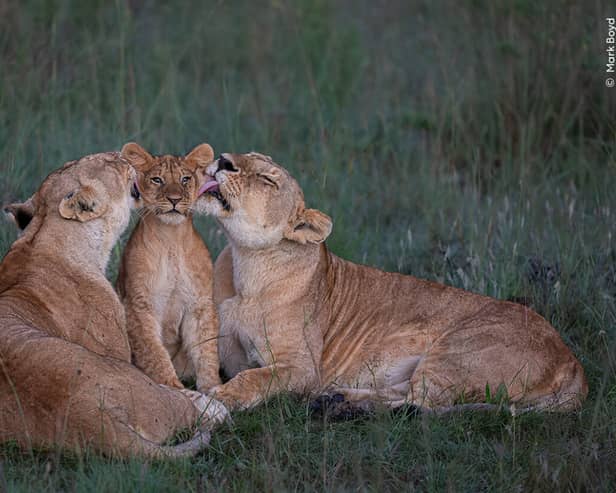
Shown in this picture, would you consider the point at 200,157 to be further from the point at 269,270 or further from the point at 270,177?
the point at 269,270

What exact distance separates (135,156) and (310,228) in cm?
93

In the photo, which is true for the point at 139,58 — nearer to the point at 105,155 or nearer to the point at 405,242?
the point at 405,242

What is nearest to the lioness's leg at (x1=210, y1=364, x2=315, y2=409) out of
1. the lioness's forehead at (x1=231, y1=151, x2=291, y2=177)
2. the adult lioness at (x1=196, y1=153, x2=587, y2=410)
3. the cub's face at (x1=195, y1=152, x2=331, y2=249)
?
the adult lioness at (x1=196, y1=153, x2=587, y2=410)

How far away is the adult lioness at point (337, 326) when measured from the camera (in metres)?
4.81

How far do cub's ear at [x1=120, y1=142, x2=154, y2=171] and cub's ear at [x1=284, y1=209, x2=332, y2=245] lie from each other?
771 millimetres

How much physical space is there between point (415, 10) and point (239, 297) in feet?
26.0

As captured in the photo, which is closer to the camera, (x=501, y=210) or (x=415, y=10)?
(x=501, y=210)

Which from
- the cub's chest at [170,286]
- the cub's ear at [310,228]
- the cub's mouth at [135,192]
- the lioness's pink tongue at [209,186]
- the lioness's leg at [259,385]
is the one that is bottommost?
the lioness's leg at [259,385]

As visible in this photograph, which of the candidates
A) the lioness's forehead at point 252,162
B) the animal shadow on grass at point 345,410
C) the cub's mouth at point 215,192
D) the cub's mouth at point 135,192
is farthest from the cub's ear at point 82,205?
the animal shadow on grass at point 345,410

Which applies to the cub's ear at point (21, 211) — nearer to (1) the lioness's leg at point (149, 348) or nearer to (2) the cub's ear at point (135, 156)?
(2) the cub's ear at point (135, 156)

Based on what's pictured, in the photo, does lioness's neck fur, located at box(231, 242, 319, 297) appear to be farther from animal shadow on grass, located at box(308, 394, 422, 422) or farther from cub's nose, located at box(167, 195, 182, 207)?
animal shadow on grass, located at box(308, 394, 422, 422)

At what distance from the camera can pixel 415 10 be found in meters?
12.3

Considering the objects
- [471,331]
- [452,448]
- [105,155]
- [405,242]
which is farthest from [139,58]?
[452,448]

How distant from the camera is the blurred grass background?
4.09 m
